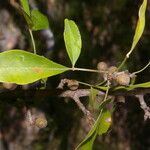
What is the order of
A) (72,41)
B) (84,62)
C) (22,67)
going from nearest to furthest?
(22,67), (72,41), (84,62)

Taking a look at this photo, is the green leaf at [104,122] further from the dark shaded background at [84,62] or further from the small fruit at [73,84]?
the dark shaded background at [84,62]

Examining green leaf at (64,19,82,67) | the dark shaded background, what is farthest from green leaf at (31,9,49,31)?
the dark shaded background

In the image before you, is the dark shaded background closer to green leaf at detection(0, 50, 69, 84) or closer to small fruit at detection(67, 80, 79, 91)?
small fruit at detection(67, 80, 79, 91)

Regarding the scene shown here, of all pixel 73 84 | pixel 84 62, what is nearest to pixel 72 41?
pixel 73 84

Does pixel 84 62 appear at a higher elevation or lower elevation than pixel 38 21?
lower

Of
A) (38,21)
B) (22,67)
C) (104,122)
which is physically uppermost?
(38,21)

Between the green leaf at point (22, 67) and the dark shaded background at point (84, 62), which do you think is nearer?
the green leaf at point (22, 67)

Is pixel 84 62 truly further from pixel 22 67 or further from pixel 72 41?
pixel 22 67

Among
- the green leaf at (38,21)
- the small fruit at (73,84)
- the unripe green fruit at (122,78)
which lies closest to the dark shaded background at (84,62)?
the green leaf at (38,21)
